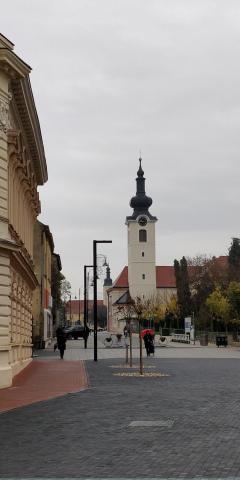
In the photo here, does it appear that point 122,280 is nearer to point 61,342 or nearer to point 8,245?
point 61,342

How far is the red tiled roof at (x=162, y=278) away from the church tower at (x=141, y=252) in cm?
1512

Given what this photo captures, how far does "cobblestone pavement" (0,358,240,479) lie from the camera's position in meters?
8.98

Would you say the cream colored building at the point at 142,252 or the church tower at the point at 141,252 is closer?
the cream colored building at the point at 142,252

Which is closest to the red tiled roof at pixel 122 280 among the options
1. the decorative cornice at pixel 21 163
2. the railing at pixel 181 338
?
the railing at pixel 181 338

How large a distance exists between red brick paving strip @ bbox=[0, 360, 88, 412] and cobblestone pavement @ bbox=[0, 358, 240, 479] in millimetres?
627

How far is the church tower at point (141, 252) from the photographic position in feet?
457

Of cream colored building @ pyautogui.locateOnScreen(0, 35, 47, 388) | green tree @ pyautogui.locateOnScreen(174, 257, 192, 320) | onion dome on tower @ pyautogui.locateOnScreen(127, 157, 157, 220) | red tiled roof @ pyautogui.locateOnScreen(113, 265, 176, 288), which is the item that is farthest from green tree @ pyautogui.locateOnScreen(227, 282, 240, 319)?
red tiled roof @ pyautogui.locateOnScreen(113, 265, 176, 288)

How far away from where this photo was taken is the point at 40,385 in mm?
22016

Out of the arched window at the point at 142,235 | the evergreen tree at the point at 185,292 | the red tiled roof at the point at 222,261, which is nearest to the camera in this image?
the evergreen tree at the point at 185,292

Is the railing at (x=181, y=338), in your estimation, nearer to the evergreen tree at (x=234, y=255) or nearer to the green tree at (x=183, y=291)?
the evergreen tree at (x=234, y=255)

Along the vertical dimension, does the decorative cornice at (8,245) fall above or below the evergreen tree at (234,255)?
below

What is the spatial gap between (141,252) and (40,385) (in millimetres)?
119035

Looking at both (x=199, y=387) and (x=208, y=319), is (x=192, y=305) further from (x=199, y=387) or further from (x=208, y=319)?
(x=199, y=387)

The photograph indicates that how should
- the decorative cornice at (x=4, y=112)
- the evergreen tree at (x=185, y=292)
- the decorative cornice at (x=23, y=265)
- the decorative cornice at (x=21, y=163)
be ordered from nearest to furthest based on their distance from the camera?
the decorative cornice at (x=4, y=112) < the decorative cornice at (x=21, y=163) < the decorative cornice at (x=23, y=265) < the evergreen tree at (x=185, y=292)
